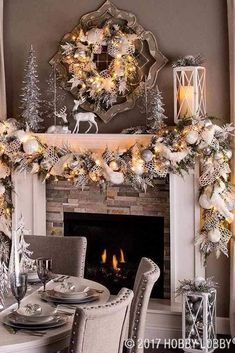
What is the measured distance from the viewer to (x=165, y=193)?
5113 millimetres

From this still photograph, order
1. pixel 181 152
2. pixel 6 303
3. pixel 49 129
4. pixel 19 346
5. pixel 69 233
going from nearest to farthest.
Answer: pixel 19 346 < pixel 6 303 < pixel 181 152 < pixel 49 129 < pixel 69 233

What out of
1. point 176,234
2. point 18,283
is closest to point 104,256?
point 176,234

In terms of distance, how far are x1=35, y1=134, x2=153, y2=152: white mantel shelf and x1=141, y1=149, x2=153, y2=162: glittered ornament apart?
0.14 meters

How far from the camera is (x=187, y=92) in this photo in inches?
187

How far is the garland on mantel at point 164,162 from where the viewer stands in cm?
469

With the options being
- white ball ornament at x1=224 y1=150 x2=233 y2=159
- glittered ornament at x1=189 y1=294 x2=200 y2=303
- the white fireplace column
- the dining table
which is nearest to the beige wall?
white ball ornament at x1=224 y1=150 x2=233 y2=159

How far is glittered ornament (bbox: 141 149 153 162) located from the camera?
4703 mm

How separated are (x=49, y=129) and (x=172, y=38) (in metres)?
1.15

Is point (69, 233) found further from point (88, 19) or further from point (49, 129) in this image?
point (88, 19)

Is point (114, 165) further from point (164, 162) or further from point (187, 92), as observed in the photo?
point (187, 92)

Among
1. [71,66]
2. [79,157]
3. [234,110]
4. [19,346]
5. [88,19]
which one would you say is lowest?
[19,346]

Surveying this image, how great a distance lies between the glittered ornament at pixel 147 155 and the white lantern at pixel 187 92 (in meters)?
0.32

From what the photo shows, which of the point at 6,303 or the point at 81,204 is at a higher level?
the point at 81,204

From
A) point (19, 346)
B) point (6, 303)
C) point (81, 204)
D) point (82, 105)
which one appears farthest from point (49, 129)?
point (19, 346)
